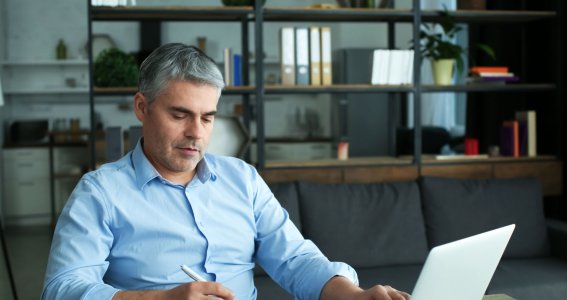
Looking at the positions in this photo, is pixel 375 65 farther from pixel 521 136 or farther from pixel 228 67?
pixel 521 136

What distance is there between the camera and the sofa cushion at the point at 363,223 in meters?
3.24

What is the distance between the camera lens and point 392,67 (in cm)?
380

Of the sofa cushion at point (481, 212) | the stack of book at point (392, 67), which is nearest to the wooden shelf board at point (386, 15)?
the stack of book at point (392, 67)

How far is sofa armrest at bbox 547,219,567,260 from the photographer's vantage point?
11.4 ft

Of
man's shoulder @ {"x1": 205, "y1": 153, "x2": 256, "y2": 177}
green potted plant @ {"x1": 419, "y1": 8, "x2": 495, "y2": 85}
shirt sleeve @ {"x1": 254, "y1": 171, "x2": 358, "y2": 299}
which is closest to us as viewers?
shirt sleeve @ {"x1": 254, "y1": 171, "x2": 358, "y2": 299}

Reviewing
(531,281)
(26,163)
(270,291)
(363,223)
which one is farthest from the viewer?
(26,163)

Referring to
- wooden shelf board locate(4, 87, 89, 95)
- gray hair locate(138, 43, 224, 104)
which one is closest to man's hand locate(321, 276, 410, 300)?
gray hair locate(138, 43, 224, 104)

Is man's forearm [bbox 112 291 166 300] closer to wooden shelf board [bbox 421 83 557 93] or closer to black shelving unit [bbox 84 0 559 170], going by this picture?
black shelving unit [bbox 84 0 559 170]

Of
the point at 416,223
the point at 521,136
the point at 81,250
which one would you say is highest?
the point at 521,136

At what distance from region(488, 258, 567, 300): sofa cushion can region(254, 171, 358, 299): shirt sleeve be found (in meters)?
1.47

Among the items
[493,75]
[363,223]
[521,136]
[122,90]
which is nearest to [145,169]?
[363,223]

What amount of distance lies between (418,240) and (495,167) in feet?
2.68

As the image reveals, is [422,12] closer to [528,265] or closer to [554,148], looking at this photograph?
[554,148]

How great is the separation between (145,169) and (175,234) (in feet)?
0.55
